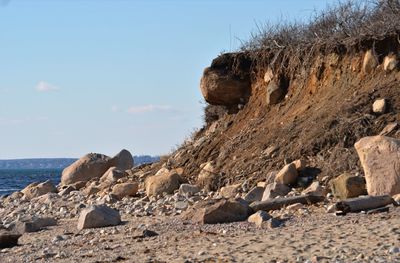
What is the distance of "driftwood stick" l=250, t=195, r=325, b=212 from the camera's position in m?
14.5

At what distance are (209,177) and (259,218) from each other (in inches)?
263

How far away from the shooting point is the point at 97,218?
49.0 feet

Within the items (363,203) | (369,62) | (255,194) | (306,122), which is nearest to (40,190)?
(306,122)

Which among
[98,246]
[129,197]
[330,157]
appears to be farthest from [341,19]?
[98,246]

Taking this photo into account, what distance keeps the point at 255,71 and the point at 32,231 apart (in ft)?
29.9

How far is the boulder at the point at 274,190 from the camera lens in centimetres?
1599

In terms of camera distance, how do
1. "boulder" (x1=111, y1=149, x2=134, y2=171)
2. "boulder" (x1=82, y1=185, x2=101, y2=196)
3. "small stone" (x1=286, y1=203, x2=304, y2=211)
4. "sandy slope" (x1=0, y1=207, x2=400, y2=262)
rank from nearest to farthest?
"sandy slope" (x1=0, y1=207, x2=400, y2=262)
"small stone" (x1=286, y1=203, x2=304, y2=211)
"boulder" (x1=82, y1=185, x2=101, y2=196)
"boulder" (x1=111, y1=149, x2=134, y2=171)

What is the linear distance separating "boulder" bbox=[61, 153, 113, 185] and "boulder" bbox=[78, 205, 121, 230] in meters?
12.3

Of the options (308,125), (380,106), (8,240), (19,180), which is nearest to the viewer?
(8,240)

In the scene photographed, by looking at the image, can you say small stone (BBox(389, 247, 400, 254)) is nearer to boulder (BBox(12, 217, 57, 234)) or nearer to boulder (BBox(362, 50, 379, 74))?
boulder (BBox(12, 217, 57, 234))

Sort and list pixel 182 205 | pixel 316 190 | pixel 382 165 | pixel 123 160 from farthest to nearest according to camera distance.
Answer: pixel 123 160 < pixel 182 205 < pixel 316 190 < pixel 382 165

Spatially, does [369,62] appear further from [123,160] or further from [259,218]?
[123,160]

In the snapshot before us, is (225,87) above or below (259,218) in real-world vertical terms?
above

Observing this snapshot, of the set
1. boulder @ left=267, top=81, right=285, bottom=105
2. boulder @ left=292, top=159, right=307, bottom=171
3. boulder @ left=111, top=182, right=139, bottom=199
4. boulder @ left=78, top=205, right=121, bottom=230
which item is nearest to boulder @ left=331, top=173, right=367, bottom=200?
boulder @ left=292, top=159, right=307, bottom=171
